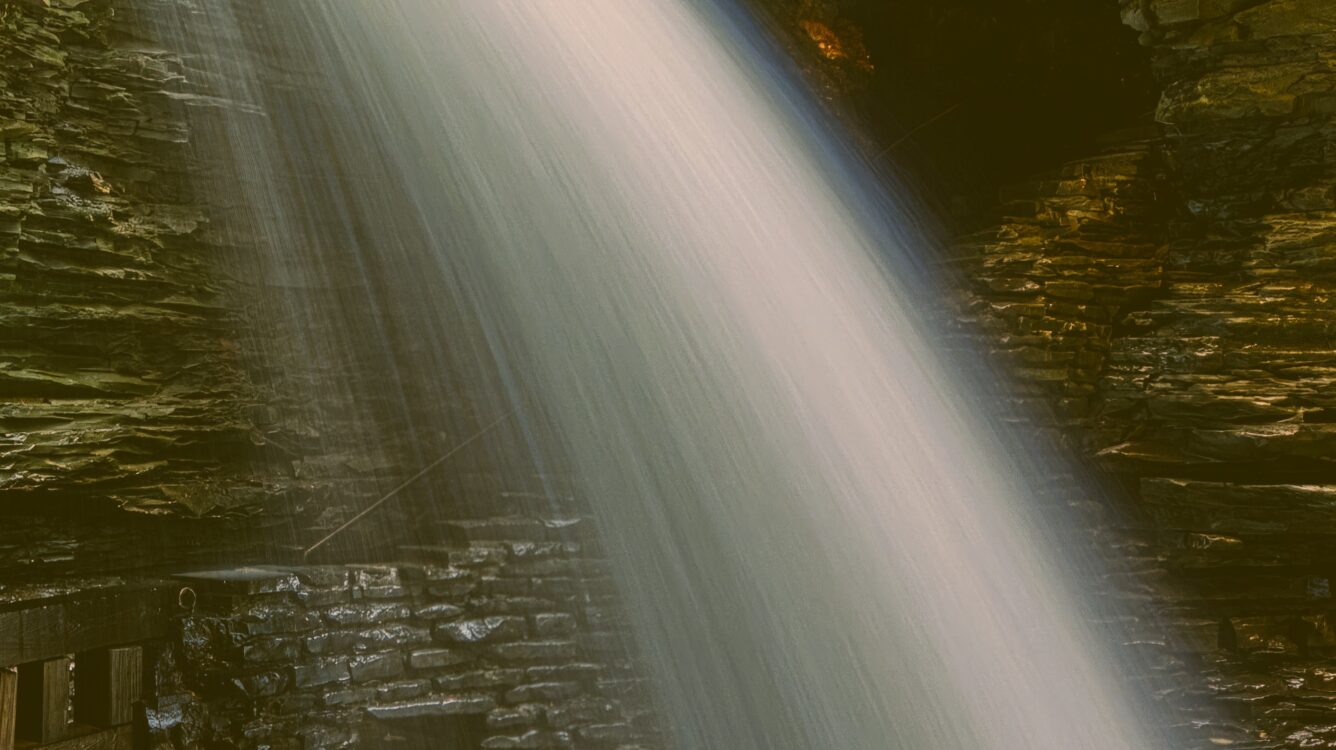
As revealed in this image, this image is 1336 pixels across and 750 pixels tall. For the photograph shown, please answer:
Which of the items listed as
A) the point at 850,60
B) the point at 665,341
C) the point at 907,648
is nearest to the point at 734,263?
the point at 665,341

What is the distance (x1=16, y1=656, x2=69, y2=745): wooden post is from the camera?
330 cm

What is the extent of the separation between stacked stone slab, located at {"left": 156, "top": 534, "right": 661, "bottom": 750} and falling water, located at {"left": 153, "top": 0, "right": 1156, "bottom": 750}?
0.29 m

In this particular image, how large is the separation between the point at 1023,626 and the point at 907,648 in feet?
2.39

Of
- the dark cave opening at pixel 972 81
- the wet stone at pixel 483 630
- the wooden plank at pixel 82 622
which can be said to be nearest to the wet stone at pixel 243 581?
the wooden plank at pixel 82 622

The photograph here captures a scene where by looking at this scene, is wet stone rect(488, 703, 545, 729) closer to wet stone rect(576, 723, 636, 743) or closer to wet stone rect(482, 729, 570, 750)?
wet stone rect(482, 729, 570, 750)

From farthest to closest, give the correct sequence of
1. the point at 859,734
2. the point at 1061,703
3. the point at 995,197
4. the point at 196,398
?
1. the point at 995,197
2. the point at 1061,703
3. the point at 859,734
4. the point at 196,398

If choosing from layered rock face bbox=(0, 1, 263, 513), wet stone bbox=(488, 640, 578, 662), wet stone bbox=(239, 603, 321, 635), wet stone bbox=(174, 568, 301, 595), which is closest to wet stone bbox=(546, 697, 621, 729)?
wet stone bbox=(488, 640, 578, 662)

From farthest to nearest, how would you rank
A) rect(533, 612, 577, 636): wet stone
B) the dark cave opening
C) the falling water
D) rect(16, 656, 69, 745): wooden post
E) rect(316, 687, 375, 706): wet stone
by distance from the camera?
the dark cave opening, the falling water, rect(533, 612, 577, 636): wet stone, rect(316, 687, 375, 706): wet stone, rect(16, 656, 69, 745): wooden post

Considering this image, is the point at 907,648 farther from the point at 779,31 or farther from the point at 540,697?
the point at 779,31

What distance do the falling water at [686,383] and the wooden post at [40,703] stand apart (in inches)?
79.0

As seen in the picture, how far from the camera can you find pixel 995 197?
680cm

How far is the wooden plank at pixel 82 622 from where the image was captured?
130 inches

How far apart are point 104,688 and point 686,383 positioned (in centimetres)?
286

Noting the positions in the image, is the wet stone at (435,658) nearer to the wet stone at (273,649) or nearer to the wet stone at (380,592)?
the wet stone at (380,592)
